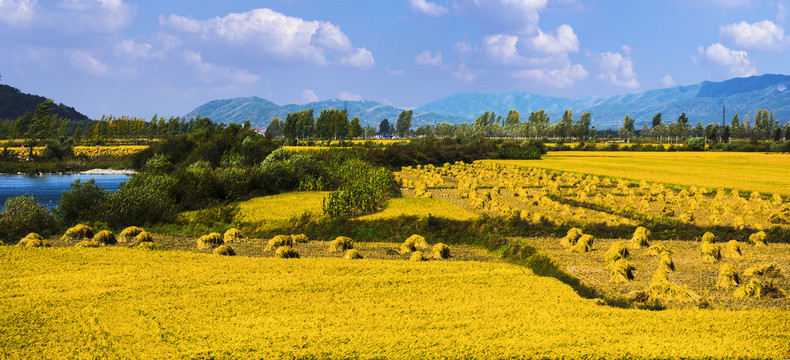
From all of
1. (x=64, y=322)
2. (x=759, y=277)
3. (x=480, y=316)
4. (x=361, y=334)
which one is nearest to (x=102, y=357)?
(x=64, y=322)

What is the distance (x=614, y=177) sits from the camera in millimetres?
38406

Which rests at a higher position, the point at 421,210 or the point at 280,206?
the point at 280,206

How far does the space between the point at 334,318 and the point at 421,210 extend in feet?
43.5

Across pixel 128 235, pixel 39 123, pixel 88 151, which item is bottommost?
pixel 128 235

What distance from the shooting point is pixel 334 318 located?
22.7ft

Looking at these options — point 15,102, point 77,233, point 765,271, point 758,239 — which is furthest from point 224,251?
point 15,102

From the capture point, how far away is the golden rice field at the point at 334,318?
5934 mm

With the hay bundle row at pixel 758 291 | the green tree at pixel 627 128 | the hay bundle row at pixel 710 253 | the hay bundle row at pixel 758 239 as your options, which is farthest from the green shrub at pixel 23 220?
the green tree at pixel 627 128

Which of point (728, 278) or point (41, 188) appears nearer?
point (728, 278)

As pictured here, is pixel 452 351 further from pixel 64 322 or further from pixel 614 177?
pixel 614 177

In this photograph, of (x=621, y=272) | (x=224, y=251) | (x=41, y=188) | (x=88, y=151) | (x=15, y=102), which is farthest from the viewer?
(x=15, y=102)

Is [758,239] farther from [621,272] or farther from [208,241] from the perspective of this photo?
[208,241]

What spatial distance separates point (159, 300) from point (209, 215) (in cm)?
1107

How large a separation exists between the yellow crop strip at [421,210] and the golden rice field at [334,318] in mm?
8190
